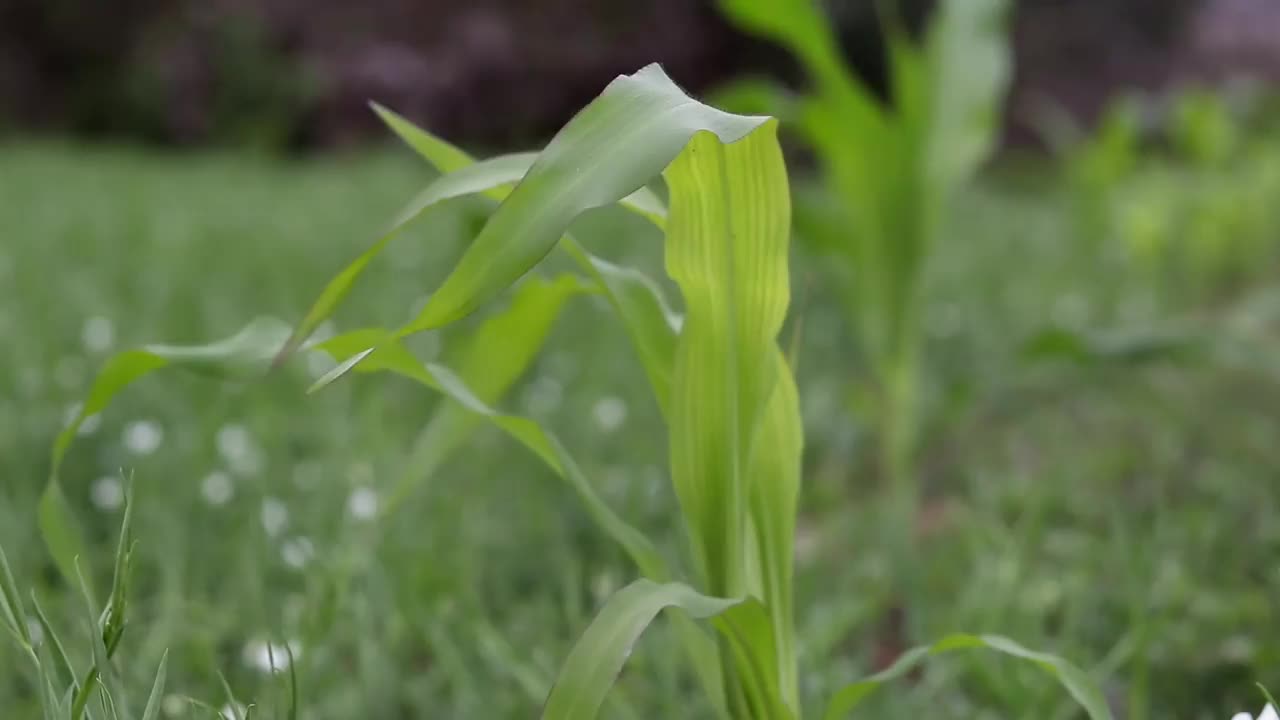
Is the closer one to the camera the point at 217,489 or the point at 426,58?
the point at 217,489

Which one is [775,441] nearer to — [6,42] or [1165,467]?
[1165,467]

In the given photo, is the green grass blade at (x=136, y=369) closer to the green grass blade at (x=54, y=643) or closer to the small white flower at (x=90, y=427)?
the green grass blade at (x=54, y=643)

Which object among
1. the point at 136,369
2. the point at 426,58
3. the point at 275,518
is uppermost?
the point at 136,369

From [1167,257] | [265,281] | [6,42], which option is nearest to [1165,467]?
[1167,257]

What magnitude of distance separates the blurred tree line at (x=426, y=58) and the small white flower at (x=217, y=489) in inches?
252

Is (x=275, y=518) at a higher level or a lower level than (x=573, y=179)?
lower

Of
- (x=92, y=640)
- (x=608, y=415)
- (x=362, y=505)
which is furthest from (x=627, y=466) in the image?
(x=92, y=640)

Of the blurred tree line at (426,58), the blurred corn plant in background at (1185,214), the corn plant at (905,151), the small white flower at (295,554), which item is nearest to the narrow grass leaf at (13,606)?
the small white flower at (295,554)

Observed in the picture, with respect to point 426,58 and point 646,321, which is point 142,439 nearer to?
point 646,321

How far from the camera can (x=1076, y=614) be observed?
3.37 ft

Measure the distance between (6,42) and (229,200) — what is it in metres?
5.39

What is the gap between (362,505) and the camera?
1148 mm

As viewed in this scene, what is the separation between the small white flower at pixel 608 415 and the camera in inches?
63.7

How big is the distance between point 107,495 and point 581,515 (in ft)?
1.74
